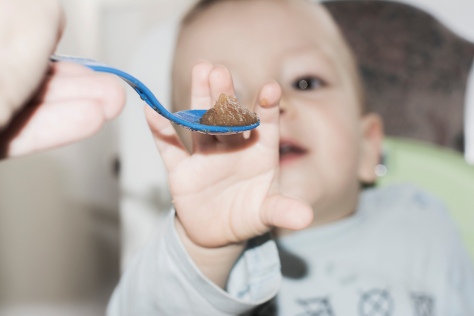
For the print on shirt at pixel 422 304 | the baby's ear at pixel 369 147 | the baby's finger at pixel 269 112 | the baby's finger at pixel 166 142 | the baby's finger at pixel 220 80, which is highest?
the baby's finger at pixel 220 80

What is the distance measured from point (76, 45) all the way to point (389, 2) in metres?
1.00

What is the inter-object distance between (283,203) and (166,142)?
173mm

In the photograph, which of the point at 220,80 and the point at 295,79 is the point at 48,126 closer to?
the point at 220,80

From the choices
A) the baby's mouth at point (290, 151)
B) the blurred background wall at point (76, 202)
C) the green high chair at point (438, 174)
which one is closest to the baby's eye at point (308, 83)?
the baby's mouth at point (290, 151)

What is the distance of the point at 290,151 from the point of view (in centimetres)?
68

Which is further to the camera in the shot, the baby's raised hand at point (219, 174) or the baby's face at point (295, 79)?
the baby's face at point (295, 79)

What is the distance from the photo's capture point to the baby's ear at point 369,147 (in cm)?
90

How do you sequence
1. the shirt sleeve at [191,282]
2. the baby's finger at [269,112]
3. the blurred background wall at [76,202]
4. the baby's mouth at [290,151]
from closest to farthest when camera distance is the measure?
the baby's finger at [269,112], the shirt sleeve at [191,282], the baby's mouth at [290,151], the blurred background wall at [76,202]

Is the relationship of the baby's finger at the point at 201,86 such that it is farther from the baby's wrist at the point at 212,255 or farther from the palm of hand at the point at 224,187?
the baby's wrist at the point at 212,255

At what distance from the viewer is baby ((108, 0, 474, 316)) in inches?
18.8

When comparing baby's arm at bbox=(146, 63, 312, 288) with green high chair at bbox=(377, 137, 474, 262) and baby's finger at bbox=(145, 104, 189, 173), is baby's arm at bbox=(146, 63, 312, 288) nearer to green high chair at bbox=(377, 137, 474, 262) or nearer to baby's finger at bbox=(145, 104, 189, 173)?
baby's finger at bbox=(145, 104, 189, 173)

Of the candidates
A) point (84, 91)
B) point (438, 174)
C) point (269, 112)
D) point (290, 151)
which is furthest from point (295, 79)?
point (438, 174)

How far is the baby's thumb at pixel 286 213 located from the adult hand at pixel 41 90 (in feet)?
0.76

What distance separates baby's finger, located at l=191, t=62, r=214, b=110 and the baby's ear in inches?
21.2
